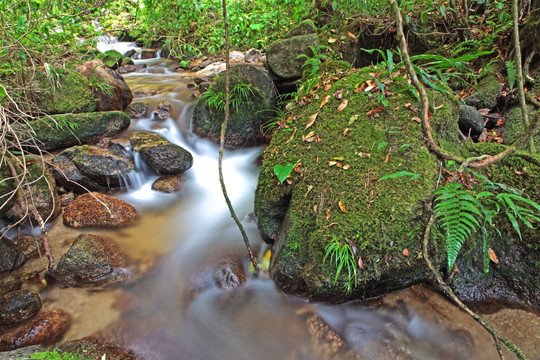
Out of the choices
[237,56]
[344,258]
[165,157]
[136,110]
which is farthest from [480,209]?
[237,56]

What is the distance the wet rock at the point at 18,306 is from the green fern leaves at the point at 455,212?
3750 mm

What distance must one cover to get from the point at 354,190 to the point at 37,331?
3.15m

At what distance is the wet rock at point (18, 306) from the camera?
9.11 ft

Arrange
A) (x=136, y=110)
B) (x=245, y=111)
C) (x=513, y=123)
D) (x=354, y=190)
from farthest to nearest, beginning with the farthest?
(x=136, y=110) < (x=245, y=111) < (x=513, y=123) < (x=354, y=190)

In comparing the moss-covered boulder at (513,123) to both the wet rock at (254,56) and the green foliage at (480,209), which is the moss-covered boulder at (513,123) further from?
the wet rock at (254,56)

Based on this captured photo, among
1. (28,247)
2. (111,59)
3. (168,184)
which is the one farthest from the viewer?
(111,59)

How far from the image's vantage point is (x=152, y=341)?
2.74 metres

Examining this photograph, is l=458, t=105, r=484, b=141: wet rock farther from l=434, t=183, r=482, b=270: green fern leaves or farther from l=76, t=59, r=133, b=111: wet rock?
l=76, t=59, r=133, b=111: wet rock

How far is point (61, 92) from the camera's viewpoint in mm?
5895

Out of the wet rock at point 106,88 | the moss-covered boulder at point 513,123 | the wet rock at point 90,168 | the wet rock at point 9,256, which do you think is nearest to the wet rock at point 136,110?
the wet rock at point 106,88

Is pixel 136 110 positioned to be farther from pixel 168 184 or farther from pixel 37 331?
pixel 37 331

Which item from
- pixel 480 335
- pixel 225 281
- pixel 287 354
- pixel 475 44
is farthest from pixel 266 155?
pixel 475 44

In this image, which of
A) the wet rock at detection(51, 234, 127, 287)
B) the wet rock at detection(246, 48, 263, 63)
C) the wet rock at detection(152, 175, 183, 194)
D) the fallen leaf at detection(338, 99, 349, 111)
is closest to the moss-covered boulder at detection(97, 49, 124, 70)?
the wet rock at detection(246, 48, 263, 63)

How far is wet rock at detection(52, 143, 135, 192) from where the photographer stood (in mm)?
4855
